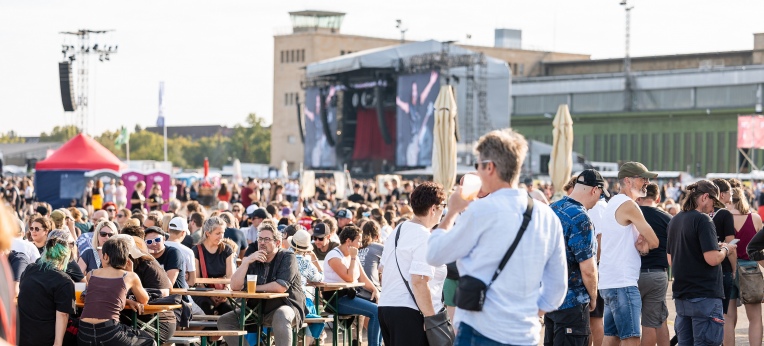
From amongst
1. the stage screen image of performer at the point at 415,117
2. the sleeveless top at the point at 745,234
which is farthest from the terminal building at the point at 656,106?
the sleeveless top at the point at 745,234

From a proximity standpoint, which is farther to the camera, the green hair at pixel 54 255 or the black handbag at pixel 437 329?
the green hair at pixel 54 255

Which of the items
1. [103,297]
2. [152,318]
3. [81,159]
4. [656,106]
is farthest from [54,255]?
[656,106]

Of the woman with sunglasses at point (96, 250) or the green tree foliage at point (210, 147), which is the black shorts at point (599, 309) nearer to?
the woman with sunglasses at point (96, 250)

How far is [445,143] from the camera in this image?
22.9 m

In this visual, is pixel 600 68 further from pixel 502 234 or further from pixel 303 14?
pixel 502 234

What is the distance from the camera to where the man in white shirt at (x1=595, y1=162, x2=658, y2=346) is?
8.84m

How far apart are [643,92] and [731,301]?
248 ft

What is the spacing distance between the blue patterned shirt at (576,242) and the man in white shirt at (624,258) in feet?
3.64

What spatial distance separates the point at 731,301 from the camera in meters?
10.4

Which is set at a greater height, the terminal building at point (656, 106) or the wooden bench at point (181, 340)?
the terminal building at point (656, 106)

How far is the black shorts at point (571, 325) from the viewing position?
779 centimetres

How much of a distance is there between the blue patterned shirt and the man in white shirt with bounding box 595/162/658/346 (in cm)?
111

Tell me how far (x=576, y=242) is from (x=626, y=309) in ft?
4.60

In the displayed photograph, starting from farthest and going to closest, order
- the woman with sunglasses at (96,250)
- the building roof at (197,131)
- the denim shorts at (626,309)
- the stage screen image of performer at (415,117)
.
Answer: the building roof at (197,131), the stage screen image of performer at (415,117), the woman with sunglasses at (96,250), the denim shorts at (626,309)
